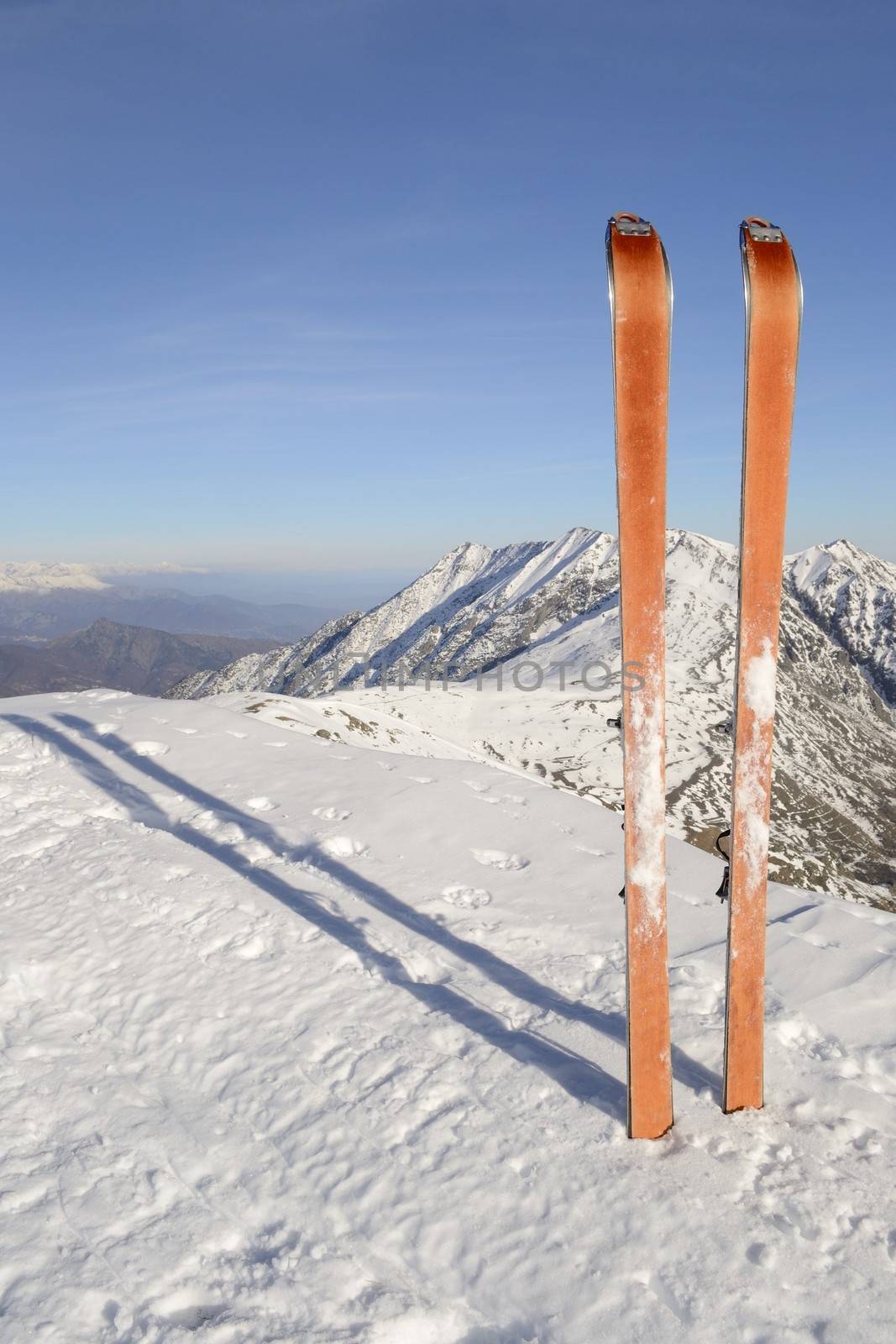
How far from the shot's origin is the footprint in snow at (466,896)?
27.9ft

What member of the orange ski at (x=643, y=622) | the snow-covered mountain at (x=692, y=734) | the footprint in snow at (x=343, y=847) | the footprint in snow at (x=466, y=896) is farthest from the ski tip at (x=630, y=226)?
the snow-covered mountain at (x=692, y=734)

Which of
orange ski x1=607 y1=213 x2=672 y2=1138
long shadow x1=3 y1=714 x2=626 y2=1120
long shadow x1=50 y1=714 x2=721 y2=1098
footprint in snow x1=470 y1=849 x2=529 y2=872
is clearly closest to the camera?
orange ski x1=607 y1=213 x2=672 y2=1138

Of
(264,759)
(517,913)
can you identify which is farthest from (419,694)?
(517,913)

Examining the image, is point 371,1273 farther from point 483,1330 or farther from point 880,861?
point 880,861

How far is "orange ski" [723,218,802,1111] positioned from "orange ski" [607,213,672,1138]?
0.50m

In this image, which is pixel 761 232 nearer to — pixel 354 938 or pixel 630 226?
pixel 630 226

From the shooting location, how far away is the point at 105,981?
6754 mm

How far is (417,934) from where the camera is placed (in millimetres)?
7762

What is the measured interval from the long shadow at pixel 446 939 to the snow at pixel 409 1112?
5cm

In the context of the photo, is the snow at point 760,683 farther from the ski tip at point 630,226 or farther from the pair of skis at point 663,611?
the ski tip at point 630,226

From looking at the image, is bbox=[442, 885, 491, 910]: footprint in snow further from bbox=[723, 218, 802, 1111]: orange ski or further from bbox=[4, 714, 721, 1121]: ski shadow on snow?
bbox=[723, 218, 802, 1111]: orange ski

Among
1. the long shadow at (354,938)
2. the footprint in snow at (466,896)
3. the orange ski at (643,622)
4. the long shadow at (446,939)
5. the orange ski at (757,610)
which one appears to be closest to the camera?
the orange ski at (643,622)

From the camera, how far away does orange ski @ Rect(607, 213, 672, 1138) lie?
4281mm

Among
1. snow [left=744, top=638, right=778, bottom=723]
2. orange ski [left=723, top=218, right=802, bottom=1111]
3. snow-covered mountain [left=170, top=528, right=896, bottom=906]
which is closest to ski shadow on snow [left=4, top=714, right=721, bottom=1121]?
orange ski [left=723, top=218, right=802, bottom=1111]
